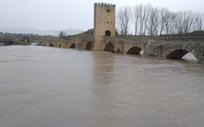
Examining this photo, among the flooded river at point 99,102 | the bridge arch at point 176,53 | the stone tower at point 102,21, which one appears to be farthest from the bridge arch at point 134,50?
the flooded river at point 99,102

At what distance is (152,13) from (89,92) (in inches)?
1609

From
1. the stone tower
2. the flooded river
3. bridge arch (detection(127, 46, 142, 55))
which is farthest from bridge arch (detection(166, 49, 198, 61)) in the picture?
the stone tower

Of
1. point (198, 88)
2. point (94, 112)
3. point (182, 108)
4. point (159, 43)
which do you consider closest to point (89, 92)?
point (94, 112)

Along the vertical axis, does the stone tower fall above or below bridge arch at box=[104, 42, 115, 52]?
above

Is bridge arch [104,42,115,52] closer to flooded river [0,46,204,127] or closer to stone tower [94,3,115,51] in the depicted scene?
stone tower [94,3,115,51]

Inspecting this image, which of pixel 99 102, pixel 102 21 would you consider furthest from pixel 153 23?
pixel 99 102

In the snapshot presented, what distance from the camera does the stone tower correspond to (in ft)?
138

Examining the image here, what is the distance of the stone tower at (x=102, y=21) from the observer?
42031 millimetres

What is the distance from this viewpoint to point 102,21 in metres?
42.5

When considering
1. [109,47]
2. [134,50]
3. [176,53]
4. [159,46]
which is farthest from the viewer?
[109,47]

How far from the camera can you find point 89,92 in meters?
10.8

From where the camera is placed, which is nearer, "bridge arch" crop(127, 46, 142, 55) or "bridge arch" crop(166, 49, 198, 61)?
"bridge arch" crop(166, 49, 198, 61)

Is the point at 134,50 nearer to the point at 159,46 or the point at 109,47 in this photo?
the point at 109,47

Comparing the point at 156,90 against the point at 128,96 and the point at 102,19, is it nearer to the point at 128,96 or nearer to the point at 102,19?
the point at 128,96
